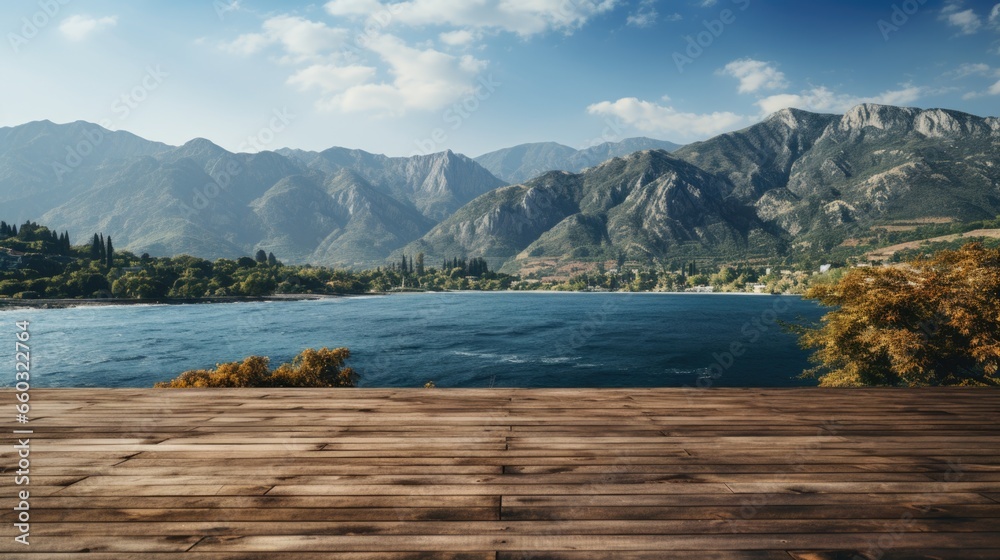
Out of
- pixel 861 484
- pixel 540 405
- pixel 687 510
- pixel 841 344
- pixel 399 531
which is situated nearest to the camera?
pixel 399 531

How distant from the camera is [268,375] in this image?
23734mm

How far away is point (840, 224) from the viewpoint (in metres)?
156

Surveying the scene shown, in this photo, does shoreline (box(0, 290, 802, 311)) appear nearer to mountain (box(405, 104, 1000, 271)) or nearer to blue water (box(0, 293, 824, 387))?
blue water (box(0, 293, 824, 387))

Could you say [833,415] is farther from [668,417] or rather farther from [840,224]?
[840,224]

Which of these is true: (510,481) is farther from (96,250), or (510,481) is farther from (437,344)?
(96,250)

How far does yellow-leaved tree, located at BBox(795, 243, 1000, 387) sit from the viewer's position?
16.2 metres

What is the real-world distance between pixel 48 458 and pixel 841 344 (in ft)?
87.9

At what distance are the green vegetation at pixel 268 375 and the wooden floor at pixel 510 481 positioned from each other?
17.9m

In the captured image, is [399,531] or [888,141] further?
[888,141]

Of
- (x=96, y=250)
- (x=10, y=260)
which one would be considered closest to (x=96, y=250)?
(x=96, y=250)

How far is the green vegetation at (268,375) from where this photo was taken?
68.9 ft

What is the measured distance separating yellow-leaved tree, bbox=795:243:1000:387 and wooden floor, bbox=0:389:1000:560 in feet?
52.1

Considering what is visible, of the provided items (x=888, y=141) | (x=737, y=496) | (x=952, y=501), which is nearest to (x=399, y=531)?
(x=737, y=496)

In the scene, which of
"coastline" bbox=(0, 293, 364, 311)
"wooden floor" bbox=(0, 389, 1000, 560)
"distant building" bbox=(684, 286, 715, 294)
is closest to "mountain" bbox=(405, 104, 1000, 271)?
"distant building" bbox=(684, 286, 715, 294)
